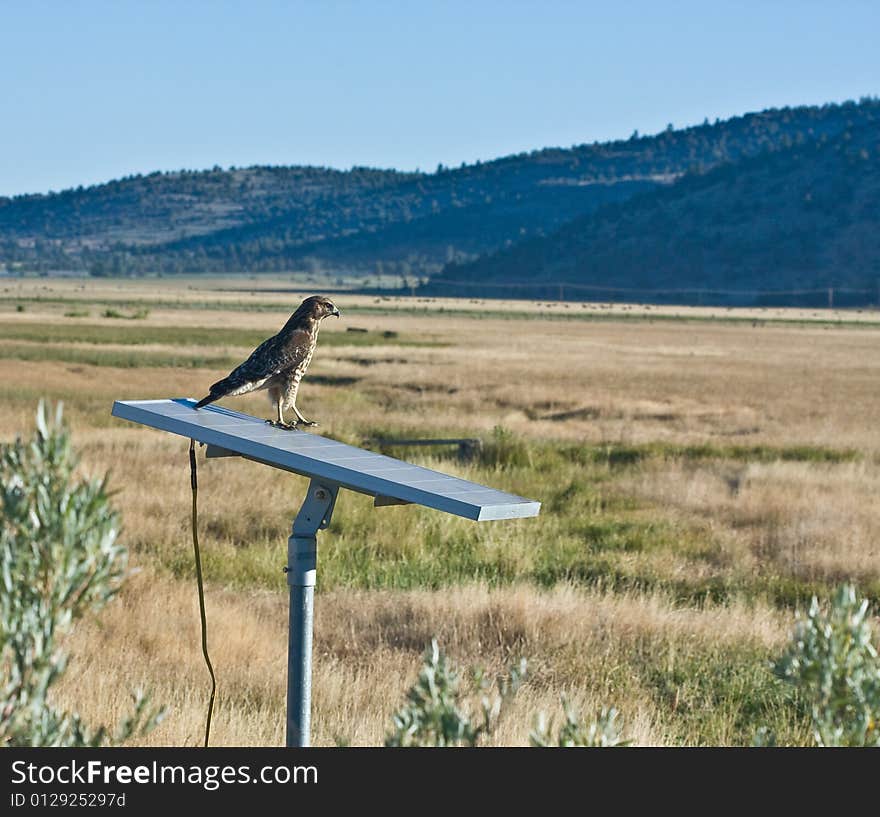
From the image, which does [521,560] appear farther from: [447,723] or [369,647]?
[447,723]

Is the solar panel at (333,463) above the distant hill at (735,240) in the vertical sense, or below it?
below

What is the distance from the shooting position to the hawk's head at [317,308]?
17.5 ft

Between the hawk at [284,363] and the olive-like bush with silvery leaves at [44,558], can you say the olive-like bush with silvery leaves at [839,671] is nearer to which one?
the olive-like bush with silvery leaves at [44,558]

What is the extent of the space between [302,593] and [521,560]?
8302 millimetres

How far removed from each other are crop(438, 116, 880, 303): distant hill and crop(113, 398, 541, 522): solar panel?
14526 cm

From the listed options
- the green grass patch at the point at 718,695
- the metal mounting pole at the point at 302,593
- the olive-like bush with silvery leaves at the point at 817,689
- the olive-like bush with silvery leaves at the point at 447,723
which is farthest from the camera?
the green grass patch at the point at 718,695

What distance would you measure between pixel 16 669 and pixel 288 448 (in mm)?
1169

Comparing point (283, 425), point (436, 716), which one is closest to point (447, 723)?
point (436, 716)

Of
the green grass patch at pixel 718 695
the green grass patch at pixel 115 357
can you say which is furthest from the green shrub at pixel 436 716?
the green grass patch at pixel 115 357

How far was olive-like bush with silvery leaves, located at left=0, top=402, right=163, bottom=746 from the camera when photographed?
316cm

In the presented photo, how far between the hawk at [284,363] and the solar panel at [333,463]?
0.41m

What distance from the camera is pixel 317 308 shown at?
5426 millimetres

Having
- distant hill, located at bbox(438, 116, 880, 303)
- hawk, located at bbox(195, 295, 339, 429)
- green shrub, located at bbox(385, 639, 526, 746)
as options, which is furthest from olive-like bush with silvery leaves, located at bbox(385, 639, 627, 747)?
distant hill, located at bbox(438, 116, 880, 303)
